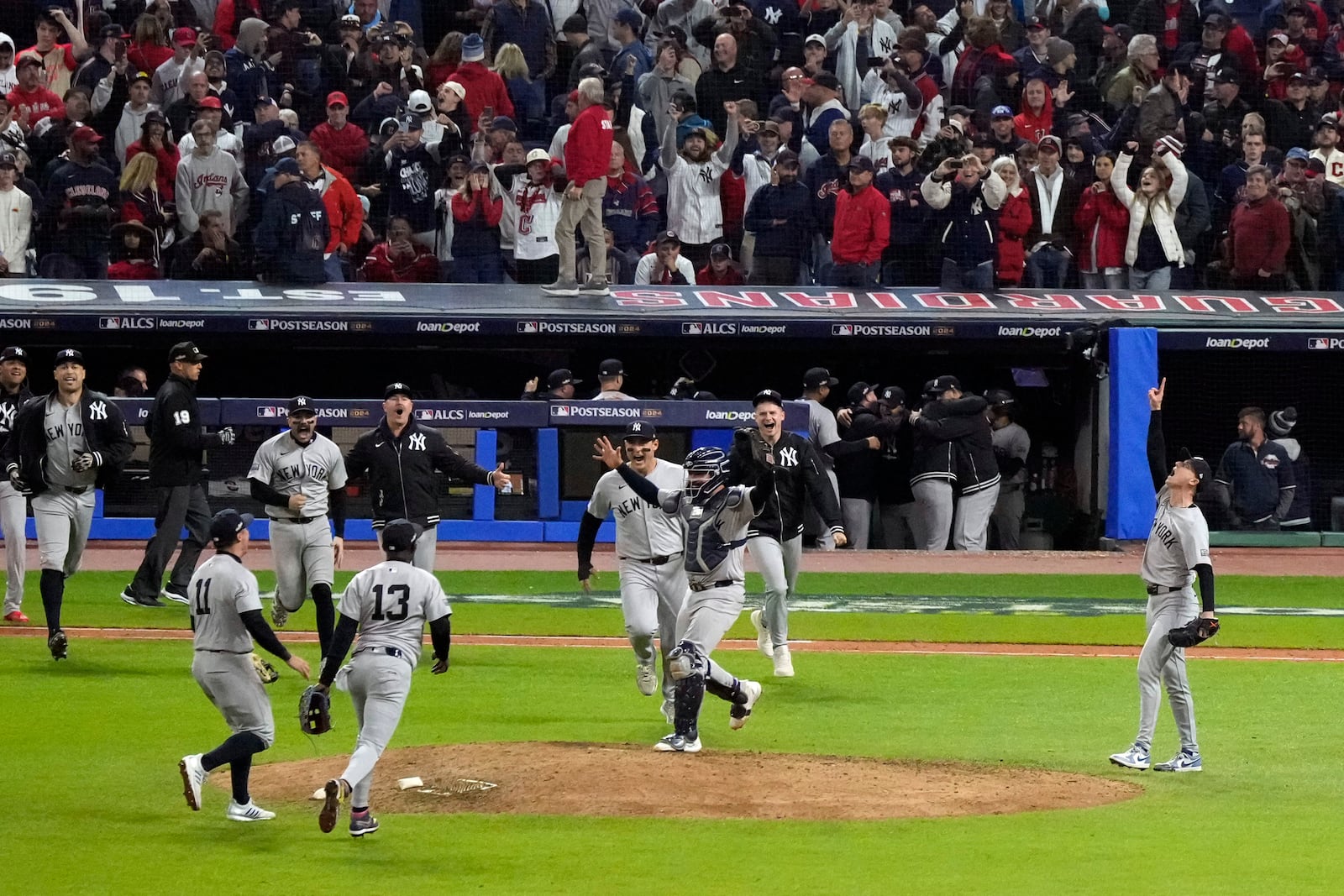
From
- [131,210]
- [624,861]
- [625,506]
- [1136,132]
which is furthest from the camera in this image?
[1136,132]

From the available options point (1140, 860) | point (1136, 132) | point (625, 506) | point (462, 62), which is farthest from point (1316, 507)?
point (1140, 860)

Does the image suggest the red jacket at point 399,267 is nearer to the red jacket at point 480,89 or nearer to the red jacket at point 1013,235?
the red jacket at point 480,89

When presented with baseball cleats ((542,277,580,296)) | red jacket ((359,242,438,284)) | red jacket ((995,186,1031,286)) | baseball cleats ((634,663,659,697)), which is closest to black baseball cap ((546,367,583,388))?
baseball cleats ((542,277,580,296))

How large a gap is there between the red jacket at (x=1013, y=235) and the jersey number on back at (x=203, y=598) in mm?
12236

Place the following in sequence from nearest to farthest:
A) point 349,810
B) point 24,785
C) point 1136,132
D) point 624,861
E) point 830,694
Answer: point 624,861 → point 349,810 → point 24,785 → point 830,694 → point 1136,132

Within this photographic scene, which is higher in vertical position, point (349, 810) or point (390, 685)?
point (390, 685)

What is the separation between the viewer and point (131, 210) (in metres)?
18.5

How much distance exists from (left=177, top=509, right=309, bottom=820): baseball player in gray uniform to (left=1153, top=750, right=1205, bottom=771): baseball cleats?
4271 mm

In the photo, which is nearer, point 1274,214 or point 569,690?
point 569,690

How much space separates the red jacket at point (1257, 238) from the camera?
18.9 m

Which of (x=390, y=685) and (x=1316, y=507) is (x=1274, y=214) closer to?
(x=1316, y=507)

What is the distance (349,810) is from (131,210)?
39.5ft

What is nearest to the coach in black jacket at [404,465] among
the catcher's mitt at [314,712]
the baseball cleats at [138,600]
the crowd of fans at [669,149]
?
the baseball cleats at [138,600]

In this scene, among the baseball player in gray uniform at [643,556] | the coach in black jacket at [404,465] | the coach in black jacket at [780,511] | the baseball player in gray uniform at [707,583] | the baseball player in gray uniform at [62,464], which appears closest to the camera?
the baseball player in gray uniform at [707,583]
